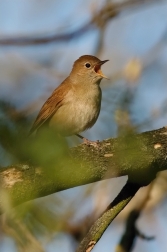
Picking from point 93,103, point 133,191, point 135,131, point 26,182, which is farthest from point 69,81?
point 135,131

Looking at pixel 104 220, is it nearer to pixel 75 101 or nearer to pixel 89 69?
pixel 75 101

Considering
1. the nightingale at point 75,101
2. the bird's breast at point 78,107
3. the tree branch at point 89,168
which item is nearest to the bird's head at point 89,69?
the nightingale at point 75,101

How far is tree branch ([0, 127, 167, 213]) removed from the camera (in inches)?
60.0

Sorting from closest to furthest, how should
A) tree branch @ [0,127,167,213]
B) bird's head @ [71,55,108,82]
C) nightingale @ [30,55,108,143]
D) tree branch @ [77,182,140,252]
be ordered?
1. tree branch @ [0,127,167,213]
2. tree branch @ [77,182,140,252]
3. nightingale @ [30,55,108,143]
4. bird's head @ [71,55,108,82]

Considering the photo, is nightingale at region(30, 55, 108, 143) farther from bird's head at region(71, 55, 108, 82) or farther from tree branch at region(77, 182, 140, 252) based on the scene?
tree branch at region(77, 182, 140, 252)

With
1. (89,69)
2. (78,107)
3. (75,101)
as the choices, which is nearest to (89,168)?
(78,107)

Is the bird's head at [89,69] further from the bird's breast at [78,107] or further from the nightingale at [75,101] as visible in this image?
the bird's breast at [78,107]

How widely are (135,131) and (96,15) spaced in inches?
91.3

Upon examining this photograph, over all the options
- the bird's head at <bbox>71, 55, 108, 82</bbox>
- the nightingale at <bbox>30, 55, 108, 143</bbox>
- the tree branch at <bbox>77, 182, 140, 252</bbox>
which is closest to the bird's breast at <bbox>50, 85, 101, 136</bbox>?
the nightingale at <bbox>30, 55, 108, 143</bbox>

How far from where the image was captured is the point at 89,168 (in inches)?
88.5

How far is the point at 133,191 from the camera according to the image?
3.61 m

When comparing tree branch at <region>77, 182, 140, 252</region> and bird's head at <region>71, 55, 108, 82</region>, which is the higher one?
bird's head at <region>71, 55, 108, 82</region>

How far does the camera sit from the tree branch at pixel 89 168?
152 cm

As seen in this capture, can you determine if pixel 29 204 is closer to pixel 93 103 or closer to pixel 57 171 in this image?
pixel 57 171
